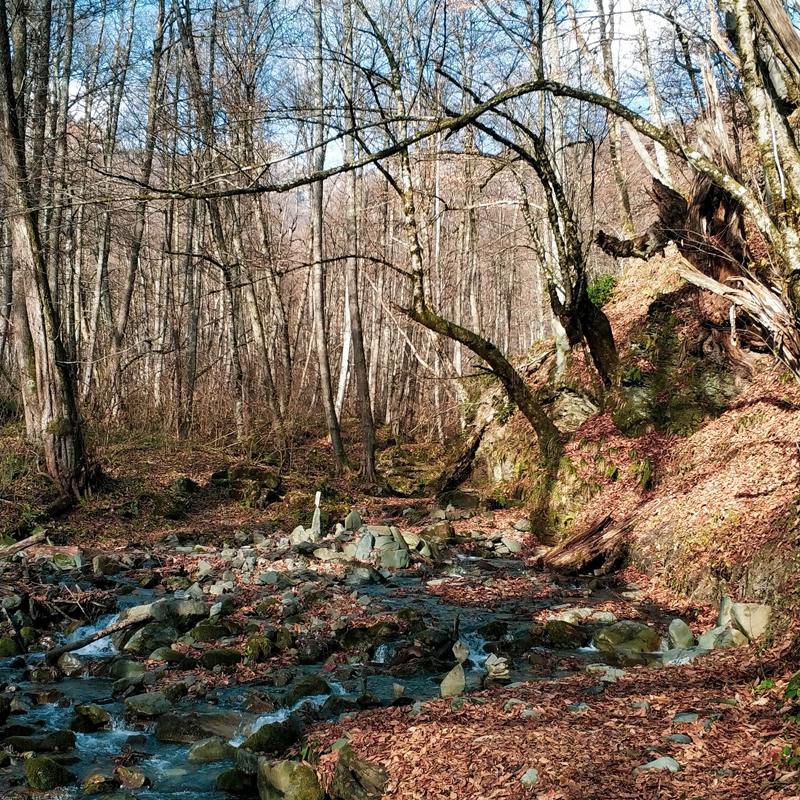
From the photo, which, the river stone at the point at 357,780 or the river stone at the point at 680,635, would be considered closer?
the river stone at the point at 357,780

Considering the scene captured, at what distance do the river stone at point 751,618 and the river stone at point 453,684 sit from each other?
236cm

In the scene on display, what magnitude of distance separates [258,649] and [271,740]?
1845 mm

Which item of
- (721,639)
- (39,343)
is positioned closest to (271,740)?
(721,639)

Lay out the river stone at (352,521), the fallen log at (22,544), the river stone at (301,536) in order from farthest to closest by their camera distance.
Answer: the river stone at (352,521) < the river stone at (301,536) < the fallen log at (22,544)

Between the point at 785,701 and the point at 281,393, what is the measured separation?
13.3 m

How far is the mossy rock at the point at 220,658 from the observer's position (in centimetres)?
637

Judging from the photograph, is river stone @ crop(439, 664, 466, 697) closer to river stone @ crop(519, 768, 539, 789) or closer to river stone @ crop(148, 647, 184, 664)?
river stone @ crop(519, 768, 539, 789)

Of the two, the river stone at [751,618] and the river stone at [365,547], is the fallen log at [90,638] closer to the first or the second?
the river stone at [365,547]

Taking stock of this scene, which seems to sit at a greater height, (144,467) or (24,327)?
(24,327)

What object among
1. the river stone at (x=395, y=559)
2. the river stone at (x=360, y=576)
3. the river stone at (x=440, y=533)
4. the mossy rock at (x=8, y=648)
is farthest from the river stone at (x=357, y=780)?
the river stone at (x=440, y=533)

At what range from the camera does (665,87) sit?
1705 cm

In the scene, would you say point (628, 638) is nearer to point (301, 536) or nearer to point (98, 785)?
point (98, 785)

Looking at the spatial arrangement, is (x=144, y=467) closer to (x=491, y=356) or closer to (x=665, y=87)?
(x=491, y=356)

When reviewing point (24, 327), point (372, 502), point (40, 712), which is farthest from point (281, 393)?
point (40, 712)
